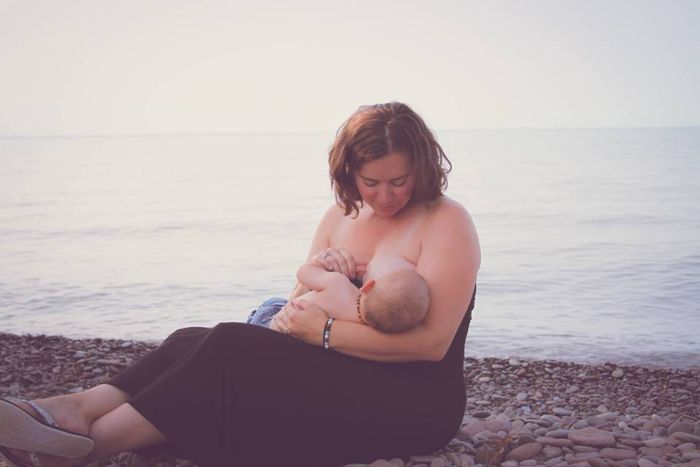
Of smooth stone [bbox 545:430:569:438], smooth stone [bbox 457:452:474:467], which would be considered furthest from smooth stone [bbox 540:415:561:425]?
smooth stone [bbox 457:452:474:467]

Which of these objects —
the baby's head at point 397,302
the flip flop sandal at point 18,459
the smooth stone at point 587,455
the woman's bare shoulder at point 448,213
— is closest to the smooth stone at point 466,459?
the smooth stone at point 587,455

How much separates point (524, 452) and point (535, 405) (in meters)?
2.27

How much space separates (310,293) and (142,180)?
31816 mm

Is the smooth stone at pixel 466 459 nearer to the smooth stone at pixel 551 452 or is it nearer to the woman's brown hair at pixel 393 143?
the smooth stone at pixel 551 452

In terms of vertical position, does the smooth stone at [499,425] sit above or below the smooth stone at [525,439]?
below

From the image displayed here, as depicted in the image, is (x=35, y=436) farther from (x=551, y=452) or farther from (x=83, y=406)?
(x=551, y=452)

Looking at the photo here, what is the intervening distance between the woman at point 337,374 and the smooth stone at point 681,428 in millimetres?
1428

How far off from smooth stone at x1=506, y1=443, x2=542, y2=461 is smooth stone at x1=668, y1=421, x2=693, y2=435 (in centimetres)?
98

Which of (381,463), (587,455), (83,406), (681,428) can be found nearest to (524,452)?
(587,455)

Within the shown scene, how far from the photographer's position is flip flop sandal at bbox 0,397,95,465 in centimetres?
310

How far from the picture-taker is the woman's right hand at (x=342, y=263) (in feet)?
12.5

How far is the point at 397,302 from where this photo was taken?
10.9ft

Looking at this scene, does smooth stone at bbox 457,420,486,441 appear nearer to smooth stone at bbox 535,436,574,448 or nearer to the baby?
smooth stone at bbox 535,436,574,448

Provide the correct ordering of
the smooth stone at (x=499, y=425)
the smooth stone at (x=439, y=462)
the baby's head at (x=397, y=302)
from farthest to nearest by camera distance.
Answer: the smooth stone at (x=499, y=425) < the smooth stone at (x=439, y=462) < the baby's head at (x=397, y=302)
